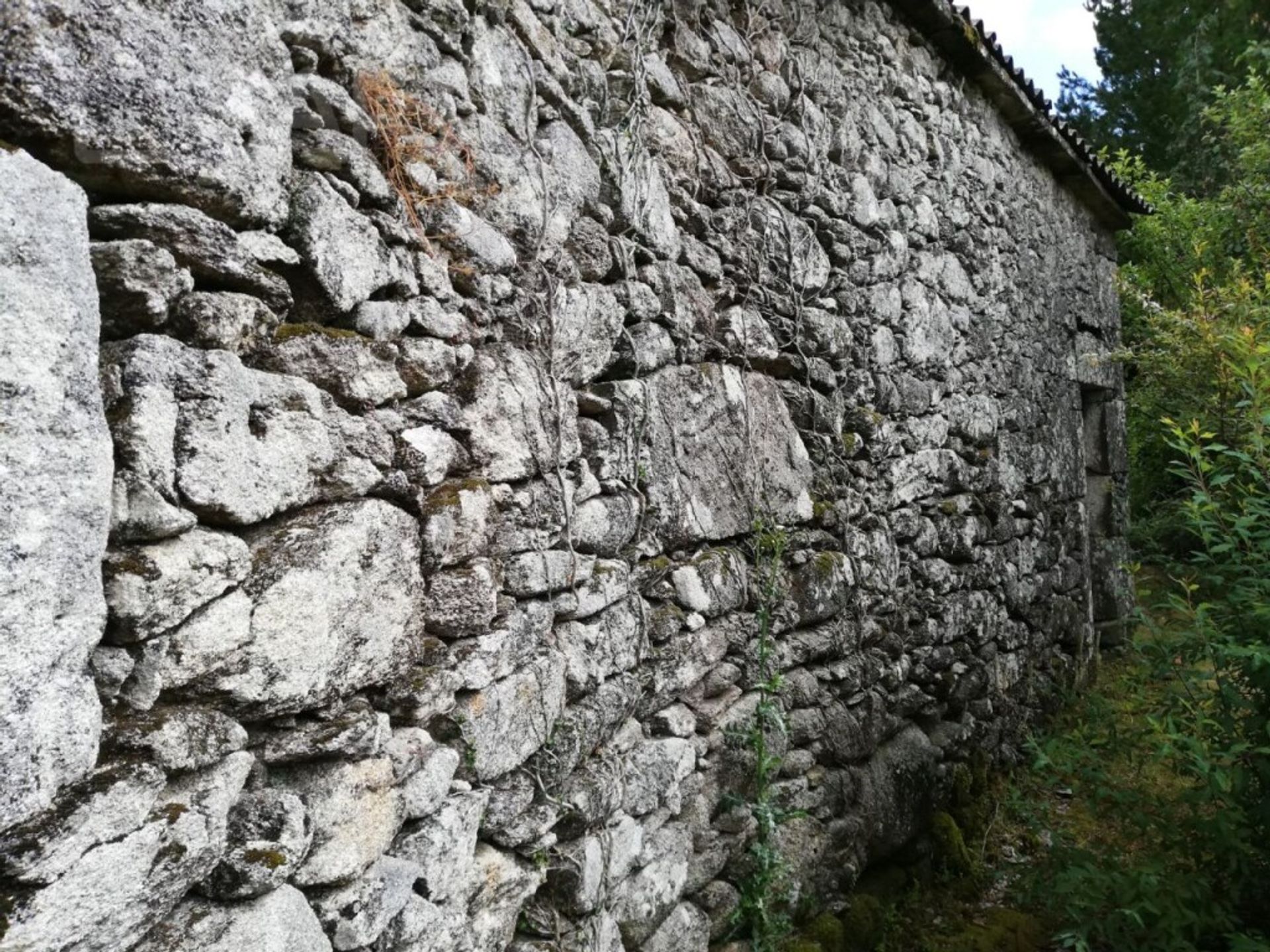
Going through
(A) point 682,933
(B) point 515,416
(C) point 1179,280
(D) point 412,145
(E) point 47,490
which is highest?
(C) point 1179,280

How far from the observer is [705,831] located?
2549 mm

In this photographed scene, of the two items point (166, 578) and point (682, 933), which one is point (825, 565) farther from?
point (166, 578)

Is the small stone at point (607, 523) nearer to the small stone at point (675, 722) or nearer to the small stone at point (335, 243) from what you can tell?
the small stone at point (675, 722)

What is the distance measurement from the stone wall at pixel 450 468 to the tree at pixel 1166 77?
11100 millimetres

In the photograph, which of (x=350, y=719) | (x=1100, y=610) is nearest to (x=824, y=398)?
(x=350, y=719)

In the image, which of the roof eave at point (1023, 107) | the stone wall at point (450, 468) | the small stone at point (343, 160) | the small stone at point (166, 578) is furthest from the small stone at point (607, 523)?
the roof eave at point (1023, 107)

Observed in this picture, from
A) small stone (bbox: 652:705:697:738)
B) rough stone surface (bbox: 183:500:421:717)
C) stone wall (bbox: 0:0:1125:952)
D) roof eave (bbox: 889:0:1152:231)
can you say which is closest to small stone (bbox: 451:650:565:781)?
stone wall (bbox: 0:0:1125:952)

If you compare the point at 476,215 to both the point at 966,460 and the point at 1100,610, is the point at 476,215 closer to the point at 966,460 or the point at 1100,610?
the point at 966,460

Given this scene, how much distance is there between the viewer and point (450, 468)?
1745 millimetres

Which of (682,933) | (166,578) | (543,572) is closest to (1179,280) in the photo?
(682,933)

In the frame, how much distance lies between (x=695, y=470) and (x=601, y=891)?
46.0 inches

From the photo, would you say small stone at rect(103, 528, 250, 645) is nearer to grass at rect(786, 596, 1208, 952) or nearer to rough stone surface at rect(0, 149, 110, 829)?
rough stone surface at rect(0, 149, 110, 829)

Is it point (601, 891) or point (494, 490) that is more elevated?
point (494, 490)

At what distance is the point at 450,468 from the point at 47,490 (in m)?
0.81
